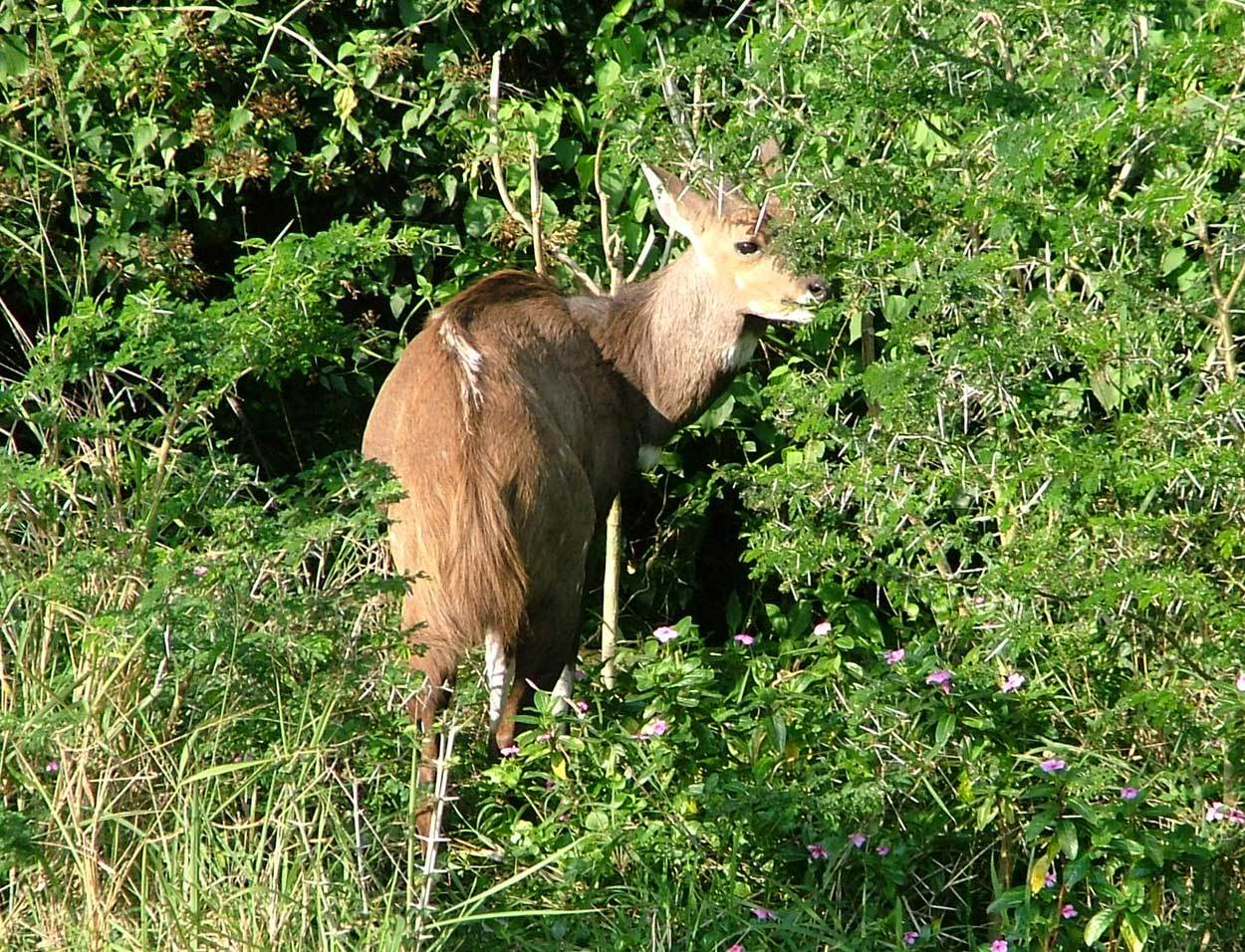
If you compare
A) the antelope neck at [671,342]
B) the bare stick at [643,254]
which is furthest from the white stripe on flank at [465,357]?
the bare stick at [643,254]

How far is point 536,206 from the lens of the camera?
6.28m

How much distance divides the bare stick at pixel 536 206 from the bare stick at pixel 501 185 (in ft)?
0.17

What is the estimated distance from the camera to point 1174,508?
4.42 metres

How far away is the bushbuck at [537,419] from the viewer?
16.2ft

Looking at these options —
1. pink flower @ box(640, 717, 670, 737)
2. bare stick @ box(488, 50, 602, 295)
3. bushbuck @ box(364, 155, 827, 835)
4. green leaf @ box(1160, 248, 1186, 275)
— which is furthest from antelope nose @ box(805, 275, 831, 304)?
pink flower @ box(640, 717, 670, 737)

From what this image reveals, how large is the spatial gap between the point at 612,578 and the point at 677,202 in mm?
1362

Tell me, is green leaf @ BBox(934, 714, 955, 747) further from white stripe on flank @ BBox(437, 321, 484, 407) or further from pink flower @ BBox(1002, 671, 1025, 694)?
white stripe on flank @ BBox(437, 321, 484, 407)

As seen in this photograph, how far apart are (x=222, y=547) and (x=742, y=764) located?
1656mm

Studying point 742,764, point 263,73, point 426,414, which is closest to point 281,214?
point 263,73

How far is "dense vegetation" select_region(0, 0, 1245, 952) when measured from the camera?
376 centimetres

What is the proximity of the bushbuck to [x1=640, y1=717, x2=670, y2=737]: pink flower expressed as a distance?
0.53m

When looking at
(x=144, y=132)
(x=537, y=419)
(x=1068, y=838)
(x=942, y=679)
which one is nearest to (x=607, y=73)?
(x=144, y=132)

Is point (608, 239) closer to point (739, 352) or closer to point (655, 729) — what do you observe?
point (739, 352)

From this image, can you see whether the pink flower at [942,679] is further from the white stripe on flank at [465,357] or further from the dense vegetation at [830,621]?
the white stripe on flank at [465,357]
